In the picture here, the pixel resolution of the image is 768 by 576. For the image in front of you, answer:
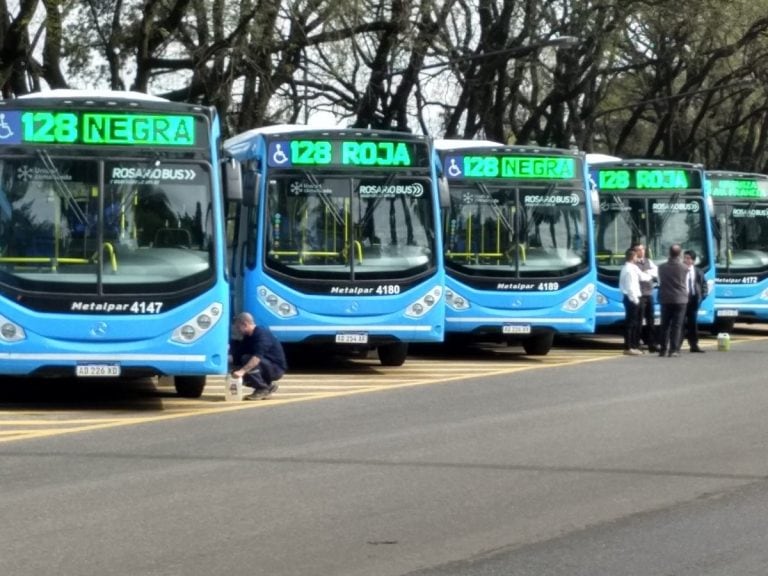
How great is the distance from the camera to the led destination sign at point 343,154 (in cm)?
1889

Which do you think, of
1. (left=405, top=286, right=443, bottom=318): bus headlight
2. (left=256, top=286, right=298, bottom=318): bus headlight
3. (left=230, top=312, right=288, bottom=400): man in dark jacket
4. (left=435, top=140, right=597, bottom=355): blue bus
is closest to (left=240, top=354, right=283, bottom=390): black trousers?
(left=230, top=312, right=288, bottom=400): man in dark jacket

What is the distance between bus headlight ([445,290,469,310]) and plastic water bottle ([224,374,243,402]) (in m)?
6.21

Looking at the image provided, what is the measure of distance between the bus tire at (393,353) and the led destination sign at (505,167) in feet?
9.53

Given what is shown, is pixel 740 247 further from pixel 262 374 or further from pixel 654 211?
pixel 262 374

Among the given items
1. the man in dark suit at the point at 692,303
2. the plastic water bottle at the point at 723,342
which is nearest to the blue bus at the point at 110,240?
the man in dark suit at the point at 692,303

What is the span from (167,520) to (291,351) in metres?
13.4

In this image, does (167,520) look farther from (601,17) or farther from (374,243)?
(601,17)

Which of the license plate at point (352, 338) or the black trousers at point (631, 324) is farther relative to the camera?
the black trousers at point (631, 324)

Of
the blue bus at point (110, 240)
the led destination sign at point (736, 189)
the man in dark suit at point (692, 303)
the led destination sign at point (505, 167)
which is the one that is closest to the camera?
the blue bus at point (110, 240)

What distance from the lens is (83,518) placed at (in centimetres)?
892

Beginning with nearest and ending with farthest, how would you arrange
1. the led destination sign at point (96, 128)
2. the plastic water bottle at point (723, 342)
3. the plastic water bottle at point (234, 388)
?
the led destination sign at point (96, 128) < the plastic water bottle at point (234, 388) < the plastic water bottle at point (723, 342)

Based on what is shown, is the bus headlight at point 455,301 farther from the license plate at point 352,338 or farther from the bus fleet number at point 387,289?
the license plate at point 352,338

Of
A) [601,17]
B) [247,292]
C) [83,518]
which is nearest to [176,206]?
[247,292]

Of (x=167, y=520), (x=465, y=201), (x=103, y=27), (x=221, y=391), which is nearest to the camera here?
(x=167, y=520)
